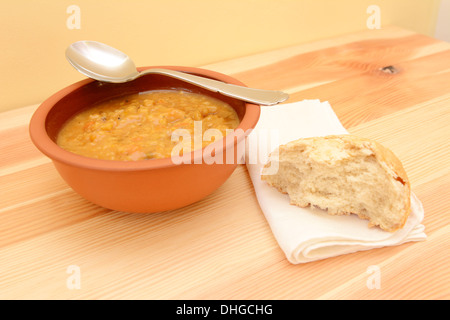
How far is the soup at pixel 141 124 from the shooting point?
90cm

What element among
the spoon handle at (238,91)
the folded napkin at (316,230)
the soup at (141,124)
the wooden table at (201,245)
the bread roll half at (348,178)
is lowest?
the wooden table at (201,245)

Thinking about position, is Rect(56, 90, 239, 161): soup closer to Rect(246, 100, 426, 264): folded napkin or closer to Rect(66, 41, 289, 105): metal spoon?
Rect(66, 41, 289, 105): metal spoon

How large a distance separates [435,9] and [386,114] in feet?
4.15

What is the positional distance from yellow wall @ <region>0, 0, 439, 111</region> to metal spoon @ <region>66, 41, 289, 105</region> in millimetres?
337

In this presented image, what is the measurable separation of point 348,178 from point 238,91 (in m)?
0.33

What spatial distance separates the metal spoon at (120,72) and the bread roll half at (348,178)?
0.50 feet

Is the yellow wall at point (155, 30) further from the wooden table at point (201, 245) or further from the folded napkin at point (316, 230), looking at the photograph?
the folded napkin at point (316, 230)

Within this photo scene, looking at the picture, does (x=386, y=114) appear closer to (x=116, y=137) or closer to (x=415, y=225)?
(x=415, y=225)

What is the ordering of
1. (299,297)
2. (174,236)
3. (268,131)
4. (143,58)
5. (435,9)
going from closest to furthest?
(299,297), (174,236), (268,131), (143,58), (435,9)

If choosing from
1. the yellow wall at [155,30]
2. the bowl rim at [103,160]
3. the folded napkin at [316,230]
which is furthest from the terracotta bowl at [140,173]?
the yellow wall at [155,30]

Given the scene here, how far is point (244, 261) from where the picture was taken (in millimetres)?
843

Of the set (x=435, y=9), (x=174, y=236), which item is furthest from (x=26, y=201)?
(x=435, y=9)

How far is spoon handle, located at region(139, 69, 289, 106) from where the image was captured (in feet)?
3.24

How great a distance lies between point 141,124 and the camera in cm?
100
